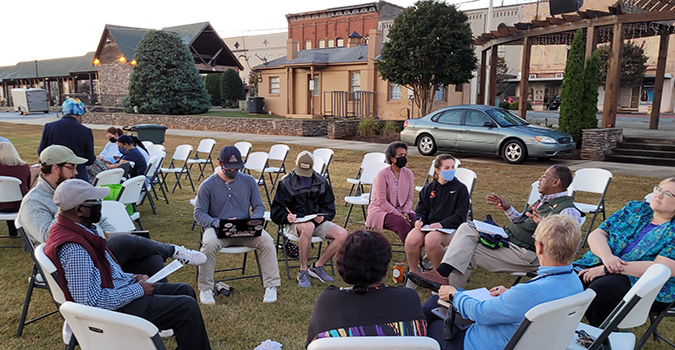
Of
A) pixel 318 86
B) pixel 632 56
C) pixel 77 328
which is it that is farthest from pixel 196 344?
pixel 632 56

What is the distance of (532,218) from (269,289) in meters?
2.42

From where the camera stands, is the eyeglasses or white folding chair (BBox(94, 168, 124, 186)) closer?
the eyeglasses

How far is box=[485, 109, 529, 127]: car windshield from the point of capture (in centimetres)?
1274

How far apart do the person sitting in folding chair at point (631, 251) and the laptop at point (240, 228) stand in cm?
268

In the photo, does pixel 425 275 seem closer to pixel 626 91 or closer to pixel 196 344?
pixel 196 344

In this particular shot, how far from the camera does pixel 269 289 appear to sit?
4.25 m

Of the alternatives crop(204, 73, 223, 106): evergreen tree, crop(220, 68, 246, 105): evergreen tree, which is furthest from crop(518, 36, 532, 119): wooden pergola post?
crop(204, 73, 223, 106): evergreen tree

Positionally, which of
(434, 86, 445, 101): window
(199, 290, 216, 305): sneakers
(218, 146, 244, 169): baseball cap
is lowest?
(199, 290, 216, 305): sneakers

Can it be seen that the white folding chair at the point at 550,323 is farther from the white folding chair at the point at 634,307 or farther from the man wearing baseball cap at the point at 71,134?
the man wearing baseball cap at the point at 71,134

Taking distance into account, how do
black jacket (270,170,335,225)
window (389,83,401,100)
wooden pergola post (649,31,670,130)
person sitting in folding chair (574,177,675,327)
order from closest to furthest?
person sitting in folding chair (574,177,675,327) < black jacket (270,170,335,225) < wooden pergola post (649,31,670,130) < window (389,83,401,100)

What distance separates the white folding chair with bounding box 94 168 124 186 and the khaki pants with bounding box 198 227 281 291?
6.10ft

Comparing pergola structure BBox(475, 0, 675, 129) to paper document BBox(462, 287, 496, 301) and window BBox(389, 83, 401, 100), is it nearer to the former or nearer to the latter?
window BBox(389, 83, 401, 100)

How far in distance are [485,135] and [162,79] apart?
20.6 meters

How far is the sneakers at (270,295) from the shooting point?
416 cm
